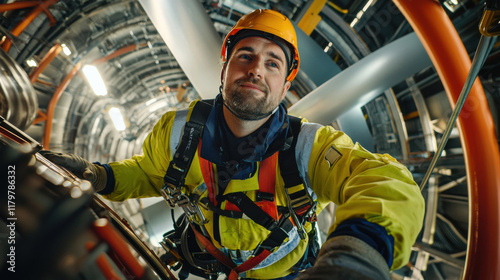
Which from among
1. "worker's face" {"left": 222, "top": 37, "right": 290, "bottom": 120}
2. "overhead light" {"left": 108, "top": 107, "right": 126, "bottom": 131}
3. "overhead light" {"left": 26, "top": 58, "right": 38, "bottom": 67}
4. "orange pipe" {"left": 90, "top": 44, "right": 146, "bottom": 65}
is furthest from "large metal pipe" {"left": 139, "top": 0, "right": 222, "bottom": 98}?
"overhead light" {"left": 108, "top": 107, "right": 126, "bottom": 131}

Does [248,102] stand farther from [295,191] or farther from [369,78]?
[369,78]

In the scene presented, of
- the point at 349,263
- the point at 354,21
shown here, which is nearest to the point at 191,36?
the point at 349,263

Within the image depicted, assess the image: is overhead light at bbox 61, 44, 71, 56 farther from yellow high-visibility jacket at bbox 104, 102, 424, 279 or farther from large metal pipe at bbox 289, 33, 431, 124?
large metal pipe at bbox 289, 33, 431, 124

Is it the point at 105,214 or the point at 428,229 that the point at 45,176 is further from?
the point at 428,229

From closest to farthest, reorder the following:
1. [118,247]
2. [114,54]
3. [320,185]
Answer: [118,247] → [320,185] → [114,54]

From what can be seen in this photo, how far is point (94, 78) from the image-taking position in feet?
13.1

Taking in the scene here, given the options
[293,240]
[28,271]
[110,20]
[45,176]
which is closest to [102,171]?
[45,176]

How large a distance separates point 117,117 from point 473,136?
6.41 metres

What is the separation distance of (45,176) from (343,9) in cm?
435

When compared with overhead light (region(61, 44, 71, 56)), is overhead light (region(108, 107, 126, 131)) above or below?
below

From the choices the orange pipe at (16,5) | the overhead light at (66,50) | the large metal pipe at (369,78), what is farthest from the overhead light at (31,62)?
the large metal pipe at (369,78)

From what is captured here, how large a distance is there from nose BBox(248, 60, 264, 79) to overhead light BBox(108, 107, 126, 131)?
4872mm

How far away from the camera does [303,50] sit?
3160 mm

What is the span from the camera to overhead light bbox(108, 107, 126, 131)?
17.3 feet
